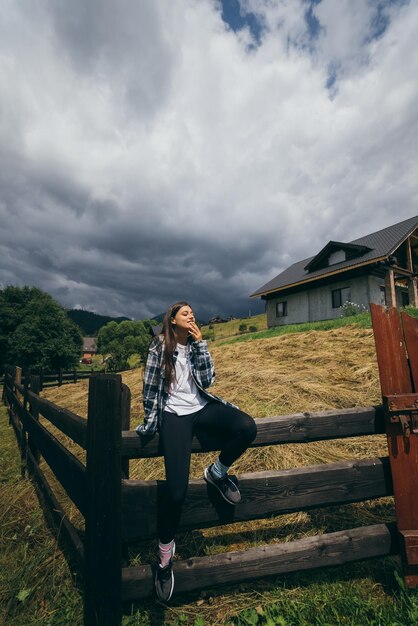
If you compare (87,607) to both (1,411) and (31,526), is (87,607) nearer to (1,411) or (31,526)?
(31,526)

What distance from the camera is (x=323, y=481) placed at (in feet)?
7.54

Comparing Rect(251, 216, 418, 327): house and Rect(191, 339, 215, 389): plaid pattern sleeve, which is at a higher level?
Rect(251, 216, 418, 327): house

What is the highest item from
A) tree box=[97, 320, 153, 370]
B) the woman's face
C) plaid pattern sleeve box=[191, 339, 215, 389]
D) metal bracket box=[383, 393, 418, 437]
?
tree box=[97, 320, 153, 370]

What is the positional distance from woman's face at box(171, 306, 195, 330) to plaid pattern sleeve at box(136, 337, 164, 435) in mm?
254

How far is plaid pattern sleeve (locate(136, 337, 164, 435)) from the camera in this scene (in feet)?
7.00

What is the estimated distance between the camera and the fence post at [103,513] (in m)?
1.95

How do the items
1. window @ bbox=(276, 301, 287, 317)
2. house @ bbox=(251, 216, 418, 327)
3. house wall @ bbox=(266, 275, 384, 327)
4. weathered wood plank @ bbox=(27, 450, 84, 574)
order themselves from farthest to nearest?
window @ bbox=(276, 301, 287, 317) < house wall @ bbox=(266, 275, 384, 327) < house @ bbox=(251, 216, 418, 327) < weathered wood plank @ bbox=(27, 450, 84, 574)

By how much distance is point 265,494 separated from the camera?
2248 mm

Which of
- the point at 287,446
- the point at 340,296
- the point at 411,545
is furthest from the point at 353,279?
the point at 411,545

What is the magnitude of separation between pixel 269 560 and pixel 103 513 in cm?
128

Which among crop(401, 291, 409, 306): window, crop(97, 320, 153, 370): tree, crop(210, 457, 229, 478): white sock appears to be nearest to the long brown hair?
crop(210, 457, 229, 478): white sock

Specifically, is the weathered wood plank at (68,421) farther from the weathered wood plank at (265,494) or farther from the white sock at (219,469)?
the white sock at (219,469)

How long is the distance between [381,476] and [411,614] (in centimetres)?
80

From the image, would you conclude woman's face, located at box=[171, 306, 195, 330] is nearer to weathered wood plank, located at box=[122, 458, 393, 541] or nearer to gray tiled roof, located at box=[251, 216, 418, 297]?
weathered wood plank, located at box=[122, 458, 393, 541]
